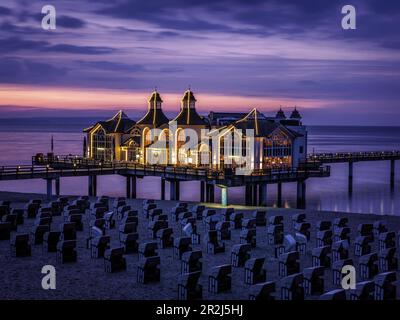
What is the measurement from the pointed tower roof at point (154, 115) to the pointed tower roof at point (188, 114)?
122 inches

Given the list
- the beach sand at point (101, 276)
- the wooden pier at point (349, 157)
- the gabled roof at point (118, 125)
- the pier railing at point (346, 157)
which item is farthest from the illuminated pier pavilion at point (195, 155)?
the beach sand at point (101, 276)

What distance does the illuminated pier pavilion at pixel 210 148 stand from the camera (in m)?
47.2

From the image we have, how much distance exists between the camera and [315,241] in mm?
24234

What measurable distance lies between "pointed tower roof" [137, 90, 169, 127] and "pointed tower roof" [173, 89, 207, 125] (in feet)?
10.2

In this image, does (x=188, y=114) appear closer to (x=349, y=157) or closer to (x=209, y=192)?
(x=209, y=192)

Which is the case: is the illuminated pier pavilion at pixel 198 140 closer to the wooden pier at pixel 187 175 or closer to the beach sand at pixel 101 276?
the wooden pier at pixel 187 175

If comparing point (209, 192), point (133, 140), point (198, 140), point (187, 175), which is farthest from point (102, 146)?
point (187, 175)

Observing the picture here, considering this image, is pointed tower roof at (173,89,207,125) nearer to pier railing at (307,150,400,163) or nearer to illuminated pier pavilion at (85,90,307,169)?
illuminated pier pavilion at (85,90,307,169)

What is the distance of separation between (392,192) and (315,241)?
4726 cm

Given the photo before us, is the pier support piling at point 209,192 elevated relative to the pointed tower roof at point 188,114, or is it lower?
lower

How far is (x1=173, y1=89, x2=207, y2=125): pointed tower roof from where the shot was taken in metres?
54.7

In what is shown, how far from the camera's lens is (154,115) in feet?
193
